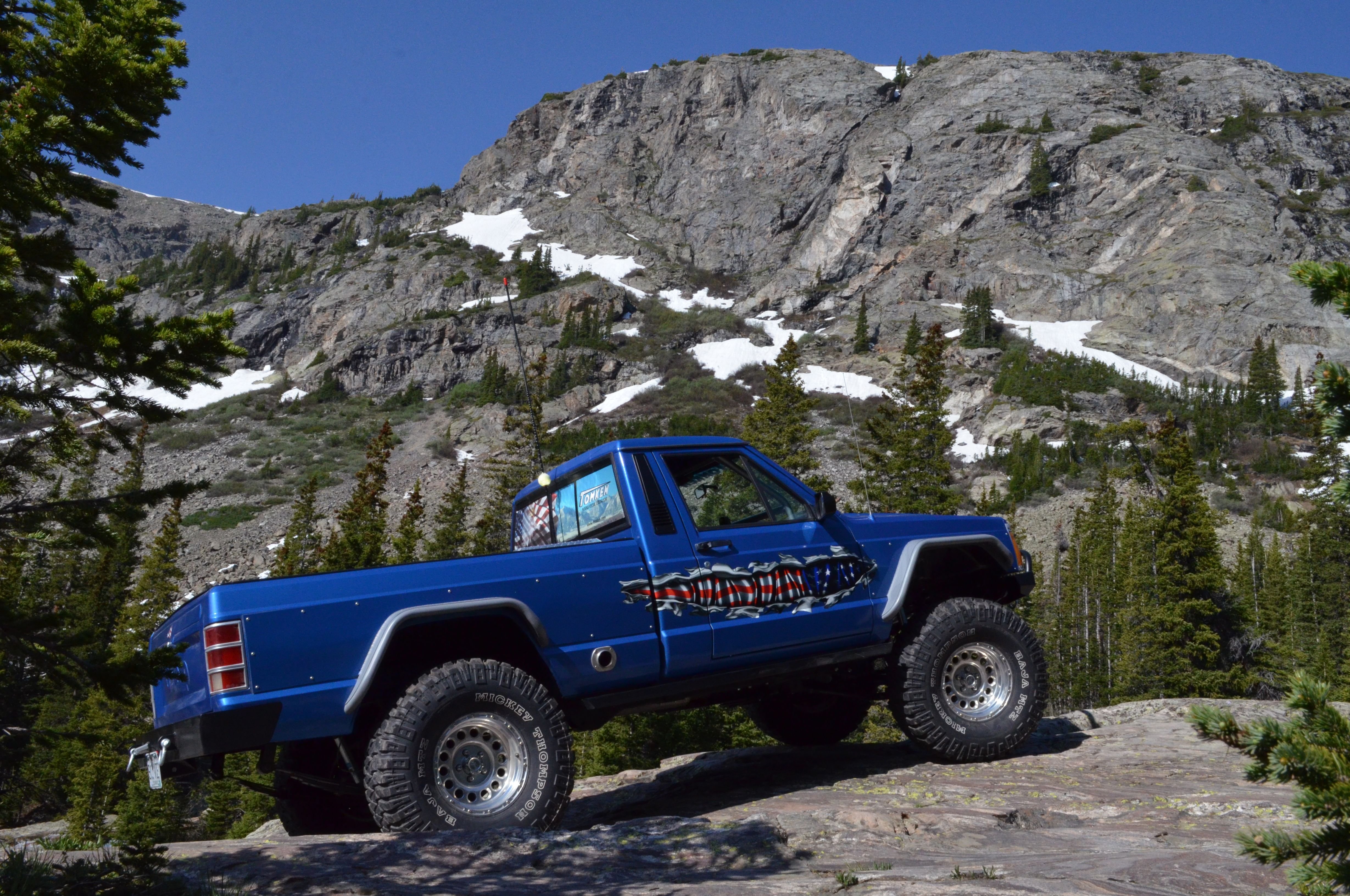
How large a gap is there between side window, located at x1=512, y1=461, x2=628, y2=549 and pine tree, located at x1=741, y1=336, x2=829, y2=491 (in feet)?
84.0

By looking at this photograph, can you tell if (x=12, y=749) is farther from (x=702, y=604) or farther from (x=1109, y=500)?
(x=1109, y=500)

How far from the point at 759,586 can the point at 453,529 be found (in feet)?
142

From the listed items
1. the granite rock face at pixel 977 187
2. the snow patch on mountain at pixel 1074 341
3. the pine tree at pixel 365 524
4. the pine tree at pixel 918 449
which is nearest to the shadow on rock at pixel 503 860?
the pine tree at pixel 918 449

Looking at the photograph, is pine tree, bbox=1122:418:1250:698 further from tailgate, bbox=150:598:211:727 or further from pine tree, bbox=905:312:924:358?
pine tree, bbox=905:312:924:358

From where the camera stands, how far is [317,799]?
654 cm

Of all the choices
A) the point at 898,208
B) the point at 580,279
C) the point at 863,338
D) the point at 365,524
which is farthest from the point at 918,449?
the point at 898,208

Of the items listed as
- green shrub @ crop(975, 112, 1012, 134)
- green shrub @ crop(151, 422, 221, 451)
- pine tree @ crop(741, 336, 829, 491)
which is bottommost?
pine tree @ crop(741, 336, 829, 491)

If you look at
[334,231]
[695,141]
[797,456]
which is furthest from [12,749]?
[334,231]

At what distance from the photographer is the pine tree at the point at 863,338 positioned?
4924 inches

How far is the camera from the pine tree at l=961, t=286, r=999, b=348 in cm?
11794

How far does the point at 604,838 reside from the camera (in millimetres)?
5137

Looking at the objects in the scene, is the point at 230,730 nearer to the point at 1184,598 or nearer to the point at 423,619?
the point at 423,619

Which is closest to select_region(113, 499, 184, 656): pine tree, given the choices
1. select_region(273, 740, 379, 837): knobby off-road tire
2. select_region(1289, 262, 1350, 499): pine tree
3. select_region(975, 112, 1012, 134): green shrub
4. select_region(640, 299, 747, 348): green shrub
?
select_region(273, 740, 379, 837): knobby off-road tire

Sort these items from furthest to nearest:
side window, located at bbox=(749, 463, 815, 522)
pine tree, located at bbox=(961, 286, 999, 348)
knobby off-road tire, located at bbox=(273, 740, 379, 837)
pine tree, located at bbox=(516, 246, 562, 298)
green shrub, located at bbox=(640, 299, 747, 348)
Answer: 1. pine tree, located at bbox=(516, 246, 562, 298)
2. green shrub, located at bbox=(640, 299, 747, 348)
3. pine tree, located at bbox=(961, 286, 999, 348)
4. side window, located at bbox=(749, 463, 815, 522)
5. knobby off-road tire, located at bbox=(273, 740, 379, 837)
